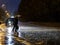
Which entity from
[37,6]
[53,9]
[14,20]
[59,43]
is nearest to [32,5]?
[37,6]

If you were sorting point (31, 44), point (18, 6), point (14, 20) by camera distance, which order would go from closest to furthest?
point (31, 44) → point (14, 20) → point (18, 6)

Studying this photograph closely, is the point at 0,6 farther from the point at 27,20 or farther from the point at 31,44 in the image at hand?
the point at 31,44

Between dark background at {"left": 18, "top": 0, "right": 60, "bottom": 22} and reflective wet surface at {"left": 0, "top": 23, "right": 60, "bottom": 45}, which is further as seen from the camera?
dark background at {"left": 18, "top": 0, "right": 60, "bottom": 22}

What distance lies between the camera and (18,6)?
1255cm

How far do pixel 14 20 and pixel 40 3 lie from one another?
222 inches

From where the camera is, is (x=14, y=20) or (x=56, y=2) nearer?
(x=14, y=20)

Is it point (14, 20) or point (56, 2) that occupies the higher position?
point (56, 2)

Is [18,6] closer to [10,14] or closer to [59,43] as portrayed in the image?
[10,14]

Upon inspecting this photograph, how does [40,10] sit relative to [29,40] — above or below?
above

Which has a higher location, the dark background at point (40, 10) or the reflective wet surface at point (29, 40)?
the dark background at point (40, 10)

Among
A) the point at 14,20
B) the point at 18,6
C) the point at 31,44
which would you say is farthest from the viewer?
the point at 18,6

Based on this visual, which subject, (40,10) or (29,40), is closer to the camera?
(29,40)

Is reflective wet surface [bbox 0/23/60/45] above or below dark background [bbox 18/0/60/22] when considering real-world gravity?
below

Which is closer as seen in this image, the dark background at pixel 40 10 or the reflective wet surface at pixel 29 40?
the reflective wet surface at pixel 29 40
